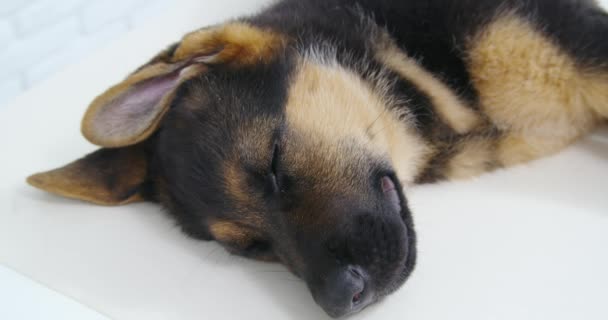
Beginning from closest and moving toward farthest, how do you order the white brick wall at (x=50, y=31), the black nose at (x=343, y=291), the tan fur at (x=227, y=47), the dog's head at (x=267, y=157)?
the black nose at (x=343, y=291), the dog's head at (x=267, y=157), the tan fur at (x=227, y=47), the white brick wall at (x=50, y=31)

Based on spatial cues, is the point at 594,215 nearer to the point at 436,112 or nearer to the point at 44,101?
the point at 436,112

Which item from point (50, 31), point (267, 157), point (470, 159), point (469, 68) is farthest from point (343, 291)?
point (50, 31)

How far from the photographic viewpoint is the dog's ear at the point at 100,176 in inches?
97.0

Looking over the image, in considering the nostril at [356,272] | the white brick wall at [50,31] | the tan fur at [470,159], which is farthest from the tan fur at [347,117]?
the white brick wall at [50,31]

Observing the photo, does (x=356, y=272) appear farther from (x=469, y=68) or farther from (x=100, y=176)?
(x=100, y=176)

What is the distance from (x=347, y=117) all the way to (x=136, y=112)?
2.43 feet

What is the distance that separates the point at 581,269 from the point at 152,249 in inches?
59.3

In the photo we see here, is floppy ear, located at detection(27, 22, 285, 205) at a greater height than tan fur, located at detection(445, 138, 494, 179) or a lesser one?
greater

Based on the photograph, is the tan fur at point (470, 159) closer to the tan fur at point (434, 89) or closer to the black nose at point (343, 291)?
→ the tan fur at point (434, 89)

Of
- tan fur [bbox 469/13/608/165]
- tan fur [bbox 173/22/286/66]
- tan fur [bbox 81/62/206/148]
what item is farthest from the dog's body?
tan fur [bbox 81/62/206/148]

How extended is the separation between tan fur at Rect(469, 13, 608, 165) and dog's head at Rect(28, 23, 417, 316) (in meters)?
0.41

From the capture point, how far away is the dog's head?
197cm

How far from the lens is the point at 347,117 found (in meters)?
2.24

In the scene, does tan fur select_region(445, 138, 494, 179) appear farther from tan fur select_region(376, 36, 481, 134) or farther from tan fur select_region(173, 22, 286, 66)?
tan fur select_region(173, 22, 286, 66)
